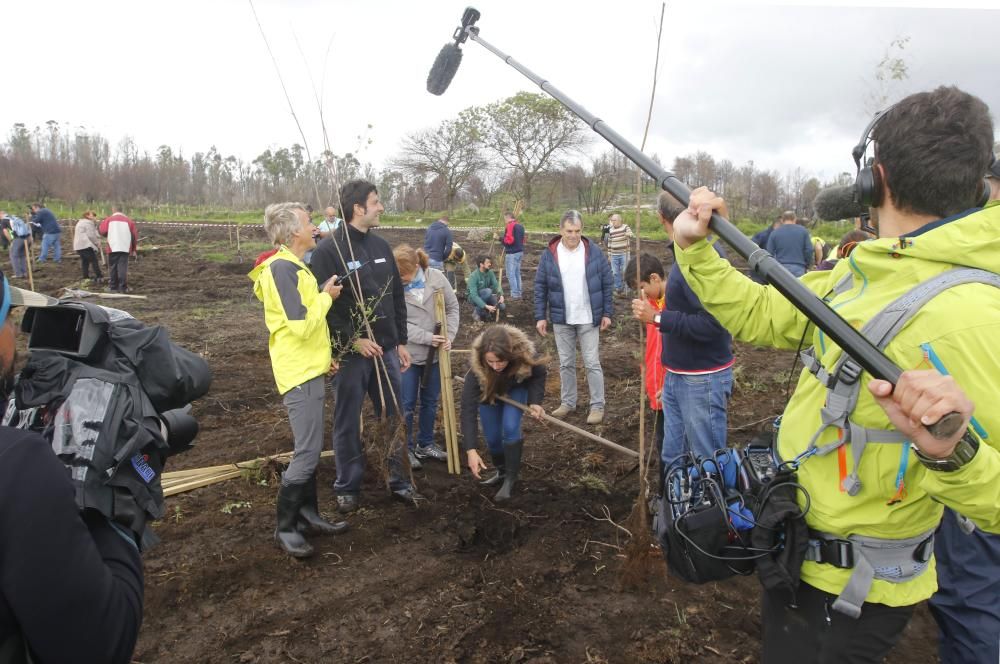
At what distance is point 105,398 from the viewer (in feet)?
4.63

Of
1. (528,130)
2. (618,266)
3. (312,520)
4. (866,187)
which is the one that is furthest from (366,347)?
(528,130)

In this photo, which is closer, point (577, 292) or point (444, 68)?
point (444, 68)

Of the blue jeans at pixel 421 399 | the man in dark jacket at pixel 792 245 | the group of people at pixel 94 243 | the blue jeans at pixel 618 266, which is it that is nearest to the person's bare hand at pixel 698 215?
the blue jeans at pixel 421 399

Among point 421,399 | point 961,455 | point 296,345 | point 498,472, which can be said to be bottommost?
point 498,472

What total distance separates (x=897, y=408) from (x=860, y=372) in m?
0.25

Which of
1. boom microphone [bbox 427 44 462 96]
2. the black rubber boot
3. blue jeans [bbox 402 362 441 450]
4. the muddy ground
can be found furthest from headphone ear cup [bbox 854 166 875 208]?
blue jeans [bbox 402 362 441 450]

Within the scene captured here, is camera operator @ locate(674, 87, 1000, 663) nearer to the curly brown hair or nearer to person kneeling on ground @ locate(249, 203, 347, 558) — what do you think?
person kneeling on ground @ locate(249, 203, 347, 558)

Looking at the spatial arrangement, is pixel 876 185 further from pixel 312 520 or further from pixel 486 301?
pixel 486 301

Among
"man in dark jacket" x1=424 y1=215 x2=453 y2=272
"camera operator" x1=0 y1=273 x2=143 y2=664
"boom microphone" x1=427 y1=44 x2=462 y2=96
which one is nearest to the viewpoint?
"camera operator" x1=0 y1=273 x2=143 y2=664

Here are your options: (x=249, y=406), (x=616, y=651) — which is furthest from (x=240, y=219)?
(x=616, y=651)

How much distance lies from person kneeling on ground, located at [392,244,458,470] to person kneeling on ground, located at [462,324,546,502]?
0.67 m

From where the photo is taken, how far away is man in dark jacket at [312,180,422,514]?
13.8ft

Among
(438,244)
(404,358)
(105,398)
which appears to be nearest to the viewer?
(105,398)

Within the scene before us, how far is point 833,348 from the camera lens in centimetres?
162
